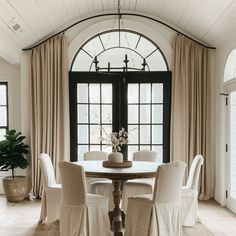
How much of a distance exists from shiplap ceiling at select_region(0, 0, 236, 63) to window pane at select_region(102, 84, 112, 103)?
4.32 feet

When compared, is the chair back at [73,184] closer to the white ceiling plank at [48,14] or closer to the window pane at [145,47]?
the white ceiling plank at [48,14]

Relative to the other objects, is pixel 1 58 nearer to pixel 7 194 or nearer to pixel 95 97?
pixel 95 97

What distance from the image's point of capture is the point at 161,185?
3.86 meters

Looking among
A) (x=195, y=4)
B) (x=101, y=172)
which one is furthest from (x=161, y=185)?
(x=195, y=4)

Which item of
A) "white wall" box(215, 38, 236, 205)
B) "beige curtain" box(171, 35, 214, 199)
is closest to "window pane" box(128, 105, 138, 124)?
"beige curtain" box(171, 35, 214, 199)

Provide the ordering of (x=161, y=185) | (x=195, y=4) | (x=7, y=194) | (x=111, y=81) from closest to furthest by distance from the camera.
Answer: (x=161, y=185) → (x=195, y=4) → (x=7, y=194) → (x=111, y=81)

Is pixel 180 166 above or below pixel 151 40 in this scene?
below

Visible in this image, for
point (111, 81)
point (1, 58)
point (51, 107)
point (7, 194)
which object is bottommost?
point (7, 194)

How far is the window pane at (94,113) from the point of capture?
6.49 m

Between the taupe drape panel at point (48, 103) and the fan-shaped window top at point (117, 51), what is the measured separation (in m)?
0.39

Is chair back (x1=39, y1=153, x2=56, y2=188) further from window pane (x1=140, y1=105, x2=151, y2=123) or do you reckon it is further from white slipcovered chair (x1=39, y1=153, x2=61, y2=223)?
Answer: window pane (x1=140, y1=105, x2=151, y2=123)

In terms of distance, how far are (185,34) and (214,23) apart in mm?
1072

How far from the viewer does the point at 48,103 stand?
6234 mm

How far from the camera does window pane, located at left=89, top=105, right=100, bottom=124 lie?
6488 mm
